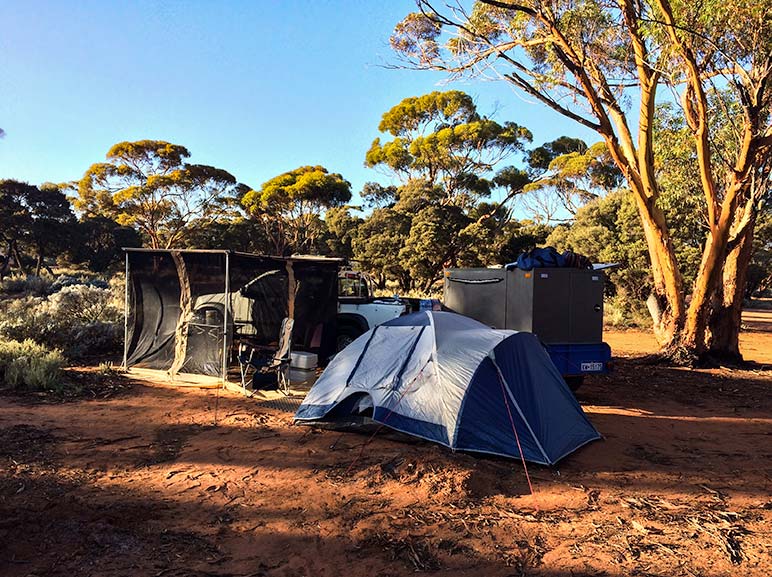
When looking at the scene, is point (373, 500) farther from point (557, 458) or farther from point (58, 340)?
point (58, 340)

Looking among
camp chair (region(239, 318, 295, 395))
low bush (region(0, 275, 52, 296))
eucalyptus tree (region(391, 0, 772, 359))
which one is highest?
eucalyptus tree (region(391, 0, 772, 359))

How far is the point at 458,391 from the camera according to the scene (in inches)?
231

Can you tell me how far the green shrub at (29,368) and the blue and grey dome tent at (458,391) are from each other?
15.0 ft

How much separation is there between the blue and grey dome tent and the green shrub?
4.56 meters

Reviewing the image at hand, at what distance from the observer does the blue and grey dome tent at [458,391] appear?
5.76 meters

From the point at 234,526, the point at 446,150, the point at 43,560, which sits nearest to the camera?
the point at 43,560

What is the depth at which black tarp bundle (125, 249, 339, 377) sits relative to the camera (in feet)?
30.9

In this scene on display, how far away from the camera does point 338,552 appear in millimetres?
3895

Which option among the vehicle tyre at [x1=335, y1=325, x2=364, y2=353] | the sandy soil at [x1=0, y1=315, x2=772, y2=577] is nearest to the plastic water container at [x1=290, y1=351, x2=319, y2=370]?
the sandy soil at [x1=0, y1=315, x2=772, y2=577]

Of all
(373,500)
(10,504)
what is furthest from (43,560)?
(373,500)

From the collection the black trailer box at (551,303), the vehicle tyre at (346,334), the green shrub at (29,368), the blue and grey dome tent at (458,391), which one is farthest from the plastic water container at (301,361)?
the green shrub at (29,368)

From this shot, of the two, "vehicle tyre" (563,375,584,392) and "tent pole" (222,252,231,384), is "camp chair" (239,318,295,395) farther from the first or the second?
"vehicle tyre" (563,375,584,392)

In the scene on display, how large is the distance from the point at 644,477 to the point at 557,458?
32.7 inches

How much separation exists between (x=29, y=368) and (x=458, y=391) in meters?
7.21
